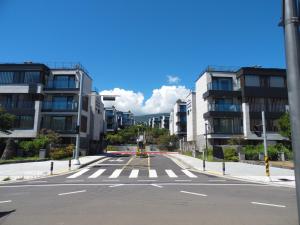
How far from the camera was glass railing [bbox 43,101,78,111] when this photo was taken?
141 ft

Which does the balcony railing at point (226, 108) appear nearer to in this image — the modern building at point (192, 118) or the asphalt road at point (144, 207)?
the modern building at point (192, 118)

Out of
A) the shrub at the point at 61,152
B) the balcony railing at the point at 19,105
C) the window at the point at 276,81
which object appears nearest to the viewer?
the shrub at the point at 61,152

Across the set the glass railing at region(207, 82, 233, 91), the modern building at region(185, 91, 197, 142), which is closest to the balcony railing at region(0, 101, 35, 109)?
the glass railing at region(207, 82, 233, 91)

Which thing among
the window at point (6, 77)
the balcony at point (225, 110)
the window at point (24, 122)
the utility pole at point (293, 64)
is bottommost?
the utility pole at point (293, 64)

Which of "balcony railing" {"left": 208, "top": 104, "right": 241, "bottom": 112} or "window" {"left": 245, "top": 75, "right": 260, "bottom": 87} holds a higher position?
"window" {"left": 245, "top": 75, "right": 260, "bottom": 87}

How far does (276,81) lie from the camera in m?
45.1

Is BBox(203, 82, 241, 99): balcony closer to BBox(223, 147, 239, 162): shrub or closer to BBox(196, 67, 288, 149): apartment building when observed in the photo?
BBox(196, 67, 288, 149): apartment building

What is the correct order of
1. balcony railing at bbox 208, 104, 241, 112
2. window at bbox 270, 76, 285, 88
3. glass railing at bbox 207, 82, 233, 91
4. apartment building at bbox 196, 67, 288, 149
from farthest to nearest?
glass railing at bbox 207, 82, 233, 91 → window at bbox 270, 76, 285, 88 → balcony railing at bbox 208, 104, 241, 112 → apartment building at bbox 196, 67, 288, 149

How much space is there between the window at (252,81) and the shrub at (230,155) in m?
14.1

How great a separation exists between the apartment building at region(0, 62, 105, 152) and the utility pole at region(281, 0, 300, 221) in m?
39.8

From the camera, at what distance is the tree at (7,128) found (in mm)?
31109

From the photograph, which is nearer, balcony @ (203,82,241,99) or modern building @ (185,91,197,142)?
balcony @ (203,82,241,99)

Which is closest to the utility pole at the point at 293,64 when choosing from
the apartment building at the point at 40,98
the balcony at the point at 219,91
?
the apartment building at the point at 40,98

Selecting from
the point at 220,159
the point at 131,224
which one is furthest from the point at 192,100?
the point at 131,224
